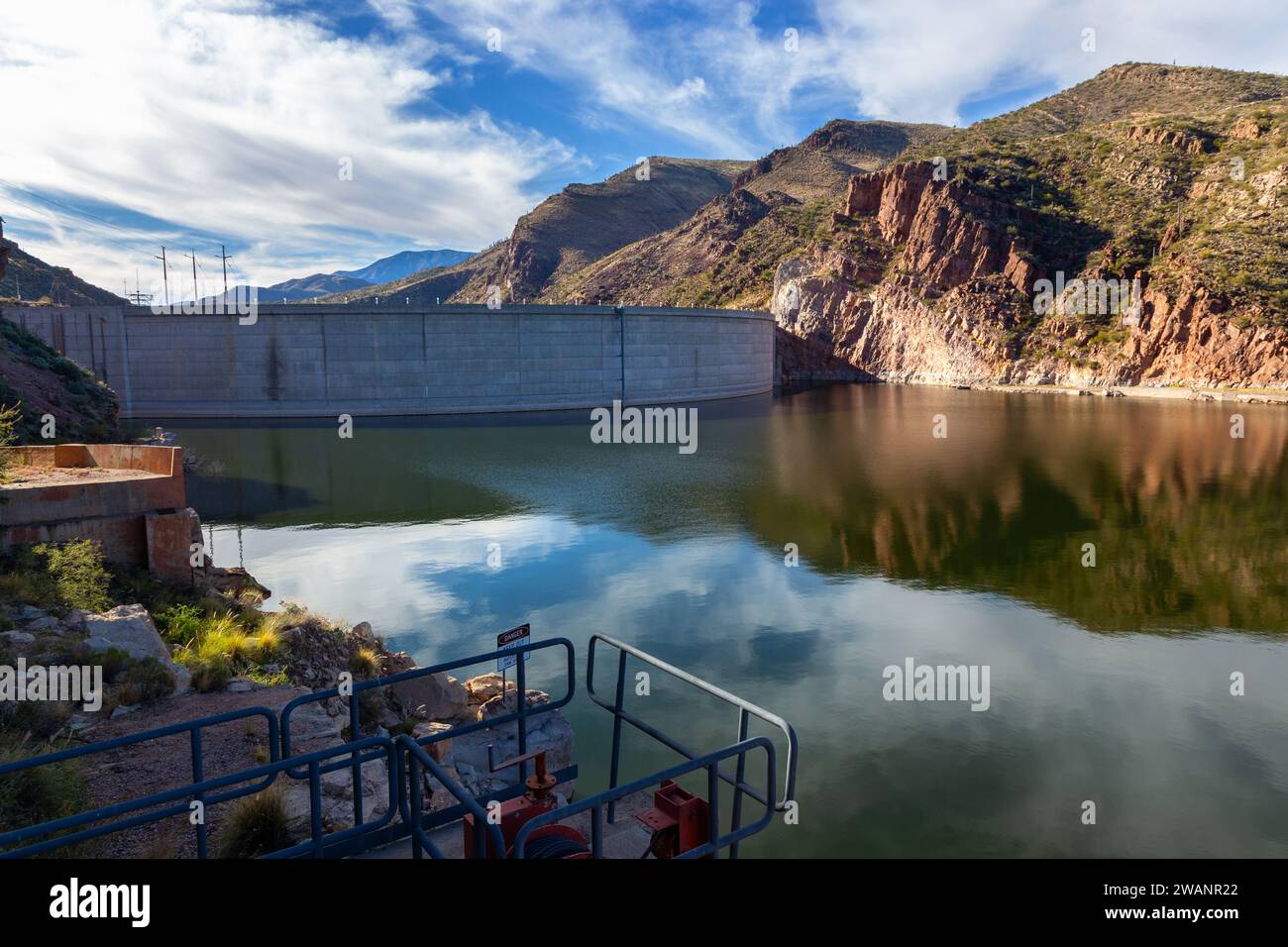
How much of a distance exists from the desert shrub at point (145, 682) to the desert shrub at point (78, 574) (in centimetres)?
297

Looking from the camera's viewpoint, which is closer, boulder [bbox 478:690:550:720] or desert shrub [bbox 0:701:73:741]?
desert shrub [bbox 0:701:73:741]

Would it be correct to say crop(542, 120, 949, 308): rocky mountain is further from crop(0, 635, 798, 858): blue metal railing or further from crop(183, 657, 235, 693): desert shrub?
crop(0, 635, 798, 858): blue metal railing

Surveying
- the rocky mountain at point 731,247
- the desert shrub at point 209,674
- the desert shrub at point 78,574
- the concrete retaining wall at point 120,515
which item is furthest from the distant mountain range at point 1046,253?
the desert shrub at point 78,574

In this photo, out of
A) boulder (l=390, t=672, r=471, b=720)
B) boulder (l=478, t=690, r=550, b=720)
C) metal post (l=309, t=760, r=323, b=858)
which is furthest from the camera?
boulder (l=478, t=690, r=550, b=720)

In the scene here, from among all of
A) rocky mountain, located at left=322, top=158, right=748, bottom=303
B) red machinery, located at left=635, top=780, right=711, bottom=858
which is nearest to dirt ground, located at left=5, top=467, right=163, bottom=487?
red machinery, located at left=635, top=780, right=711, bottom=858

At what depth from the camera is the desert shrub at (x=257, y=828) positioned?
5.97 meters

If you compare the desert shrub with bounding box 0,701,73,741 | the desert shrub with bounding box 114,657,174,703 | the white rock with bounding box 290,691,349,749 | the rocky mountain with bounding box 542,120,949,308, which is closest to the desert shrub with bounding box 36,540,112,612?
the desert shrub with bounding box 114,657,174,703

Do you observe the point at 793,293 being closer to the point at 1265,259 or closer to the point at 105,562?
the point at 1265,259

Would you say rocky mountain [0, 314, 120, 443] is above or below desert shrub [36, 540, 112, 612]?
above

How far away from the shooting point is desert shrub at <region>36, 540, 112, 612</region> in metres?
11.6

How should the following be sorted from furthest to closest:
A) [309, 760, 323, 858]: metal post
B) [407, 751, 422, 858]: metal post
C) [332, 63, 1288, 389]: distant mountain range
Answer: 1. [332, 63, 1288, 389]: distant mountain range
2. [309, 760, 323, 858]: metal post
3. [407, 751, 422, 858]: metal post

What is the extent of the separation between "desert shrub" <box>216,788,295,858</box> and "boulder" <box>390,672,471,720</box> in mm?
4200
